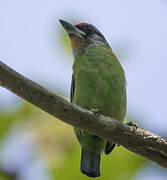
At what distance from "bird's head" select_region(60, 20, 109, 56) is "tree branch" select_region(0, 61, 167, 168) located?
161 cm

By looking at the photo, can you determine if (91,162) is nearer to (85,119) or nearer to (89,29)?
(85,119)

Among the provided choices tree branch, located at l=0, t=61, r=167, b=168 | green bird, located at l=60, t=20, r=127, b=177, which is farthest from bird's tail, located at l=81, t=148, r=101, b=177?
tree branch, located at l=0, t=61, r=167, b=168

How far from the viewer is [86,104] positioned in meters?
3.45

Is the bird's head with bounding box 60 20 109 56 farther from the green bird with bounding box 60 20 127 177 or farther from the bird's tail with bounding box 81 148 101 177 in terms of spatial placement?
the bird's tail with bounding box 81 148 101 177

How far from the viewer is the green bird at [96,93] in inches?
135

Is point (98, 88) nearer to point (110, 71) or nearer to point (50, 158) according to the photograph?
point (110, 71)

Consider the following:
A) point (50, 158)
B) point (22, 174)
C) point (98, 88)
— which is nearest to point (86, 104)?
point (98, 88)

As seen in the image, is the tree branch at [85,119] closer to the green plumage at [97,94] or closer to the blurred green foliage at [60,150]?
the blurred green foliage at [60,150]

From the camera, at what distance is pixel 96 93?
11.3 feet

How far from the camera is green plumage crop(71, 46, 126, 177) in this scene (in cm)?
344

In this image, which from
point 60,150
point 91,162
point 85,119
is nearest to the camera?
point 85,119

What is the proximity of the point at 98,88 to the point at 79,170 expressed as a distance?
35.6 inches

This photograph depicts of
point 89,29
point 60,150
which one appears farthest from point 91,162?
point 89,29

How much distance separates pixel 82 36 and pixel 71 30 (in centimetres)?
22
